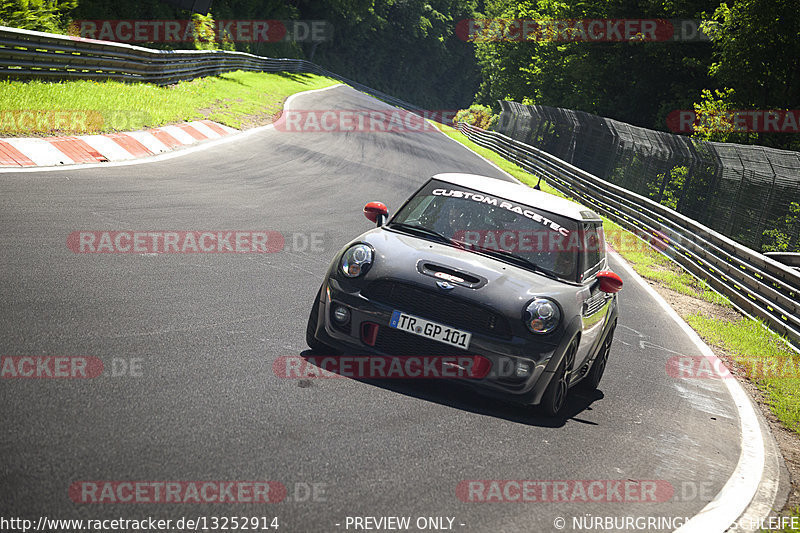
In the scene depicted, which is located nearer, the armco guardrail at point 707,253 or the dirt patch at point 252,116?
the armco guardrail at point 707,253

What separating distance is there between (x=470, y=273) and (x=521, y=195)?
4.73 ft

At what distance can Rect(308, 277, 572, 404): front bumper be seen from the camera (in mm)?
5574

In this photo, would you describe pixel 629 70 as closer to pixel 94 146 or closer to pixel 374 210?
pixel 94 146

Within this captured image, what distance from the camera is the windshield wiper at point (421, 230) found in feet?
20.9

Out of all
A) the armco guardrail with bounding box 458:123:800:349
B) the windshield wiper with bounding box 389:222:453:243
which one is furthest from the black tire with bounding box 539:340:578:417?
the armco guardrail with bounding box 458:123:800:349

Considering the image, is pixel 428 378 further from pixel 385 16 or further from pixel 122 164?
pixel 385 16

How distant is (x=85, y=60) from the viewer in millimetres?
18156

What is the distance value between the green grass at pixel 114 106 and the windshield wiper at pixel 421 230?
7.64 metres

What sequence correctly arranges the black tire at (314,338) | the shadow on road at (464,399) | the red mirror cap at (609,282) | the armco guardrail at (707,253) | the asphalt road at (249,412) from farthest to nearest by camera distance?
the armco guardrail at (707,253) < the red mirror cap at (609,282) < the black tire at (314,338) < the shadow on road at (464,399) < the asphalt road at (249,412)

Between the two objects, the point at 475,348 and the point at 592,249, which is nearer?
the point at 475,348

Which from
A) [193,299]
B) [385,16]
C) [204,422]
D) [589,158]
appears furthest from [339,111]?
[385,16]

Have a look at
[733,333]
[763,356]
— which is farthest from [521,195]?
[733,333]

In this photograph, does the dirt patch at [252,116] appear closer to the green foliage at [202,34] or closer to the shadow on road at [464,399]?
the green foliage at [202,34]

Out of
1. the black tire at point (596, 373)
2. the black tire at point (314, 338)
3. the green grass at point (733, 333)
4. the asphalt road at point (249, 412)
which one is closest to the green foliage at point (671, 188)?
the green grass at point (733, 333)
